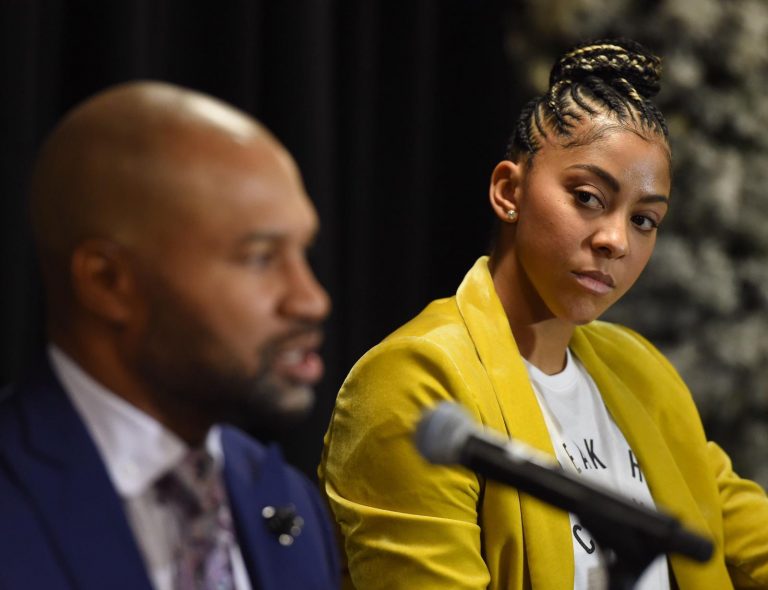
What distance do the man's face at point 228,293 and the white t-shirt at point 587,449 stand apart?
680 mm

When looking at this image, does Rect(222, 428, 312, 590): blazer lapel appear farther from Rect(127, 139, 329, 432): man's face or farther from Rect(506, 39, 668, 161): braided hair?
Rect(506, 39, 668, 161): braided hair

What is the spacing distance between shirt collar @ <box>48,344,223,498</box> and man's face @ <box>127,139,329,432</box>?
0.02m

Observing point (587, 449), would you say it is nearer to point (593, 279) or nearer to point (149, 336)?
point (593, 279)

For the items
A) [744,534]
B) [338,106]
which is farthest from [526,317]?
[338,106]

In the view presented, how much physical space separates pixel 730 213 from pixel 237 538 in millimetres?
2326

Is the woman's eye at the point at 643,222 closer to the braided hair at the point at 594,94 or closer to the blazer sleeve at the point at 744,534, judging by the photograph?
the braided hair at the point at 594,94

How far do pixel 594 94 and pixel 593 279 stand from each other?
237 millimetres

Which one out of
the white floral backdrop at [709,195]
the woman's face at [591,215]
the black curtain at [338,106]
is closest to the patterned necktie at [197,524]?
the woman's face at [591,215]

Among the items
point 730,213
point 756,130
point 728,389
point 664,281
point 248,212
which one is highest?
point 248,212

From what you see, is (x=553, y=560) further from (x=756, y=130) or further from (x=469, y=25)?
(x=756, y=130)

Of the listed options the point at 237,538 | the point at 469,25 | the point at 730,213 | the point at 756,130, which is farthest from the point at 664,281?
the point at 237,538

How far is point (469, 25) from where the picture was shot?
270 centimetres

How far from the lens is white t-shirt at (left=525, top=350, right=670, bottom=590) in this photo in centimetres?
145

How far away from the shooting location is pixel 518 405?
1438 millimetres
